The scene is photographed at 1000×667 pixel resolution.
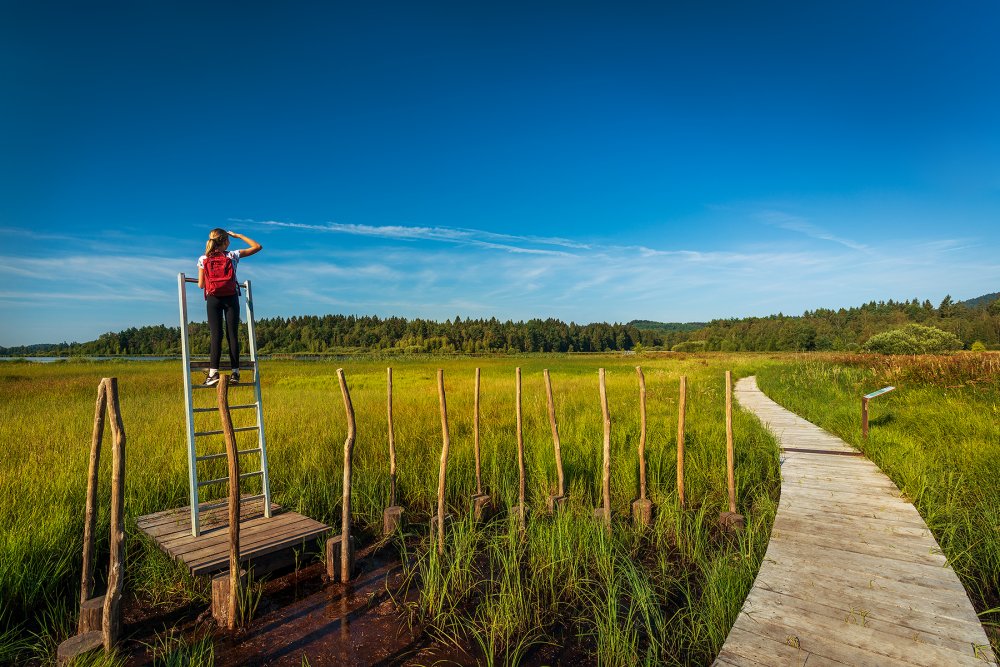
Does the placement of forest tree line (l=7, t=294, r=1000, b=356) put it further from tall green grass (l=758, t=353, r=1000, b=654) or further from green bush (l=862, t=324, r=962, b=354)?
tall green grass (l=758, t=353, r=1000, b=654)

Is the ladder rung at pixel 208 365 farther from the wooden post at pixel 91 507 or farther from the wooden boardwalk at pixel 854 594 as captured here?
the wooden boardwalk at pixel 854 594

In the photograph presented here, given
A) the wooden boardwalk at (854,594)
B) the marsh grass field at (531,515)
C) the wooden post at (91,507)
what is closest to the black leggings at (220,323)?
the wooden post at (91,507)

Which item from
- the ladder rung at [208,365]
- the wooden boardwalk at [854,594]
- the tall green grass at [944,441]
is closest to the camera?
the wooden boardwalk at [854,594]

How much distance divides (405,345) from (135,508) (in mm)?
99759

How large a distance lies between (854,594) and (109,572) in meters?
6.35

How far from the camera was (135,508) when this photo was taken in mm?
6461

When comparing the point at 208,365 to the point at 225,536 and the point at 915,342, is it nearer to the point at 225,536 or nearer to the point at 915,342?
the point at 225,536

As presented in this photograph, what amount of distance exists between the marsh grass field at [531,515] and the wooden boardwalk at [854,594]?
26 cm

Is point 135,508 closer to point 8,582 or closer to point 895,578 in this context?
point 8,582

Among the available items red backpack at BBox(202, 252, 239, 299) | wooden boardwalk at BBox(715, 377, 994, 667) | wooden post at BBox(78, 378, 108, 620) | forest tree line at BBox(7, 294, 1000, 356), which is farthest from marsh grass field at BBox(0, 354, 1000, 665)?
forest tree line at BBox(7, 294, 1000, 356)

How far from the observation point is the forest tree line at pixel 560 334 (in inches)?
3447

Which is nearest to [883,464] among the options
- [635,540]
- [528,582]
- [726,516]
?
[726,516]

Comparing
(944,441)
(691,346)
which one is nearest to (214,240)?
(944,441)

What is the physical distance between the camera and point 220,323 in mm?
5711
